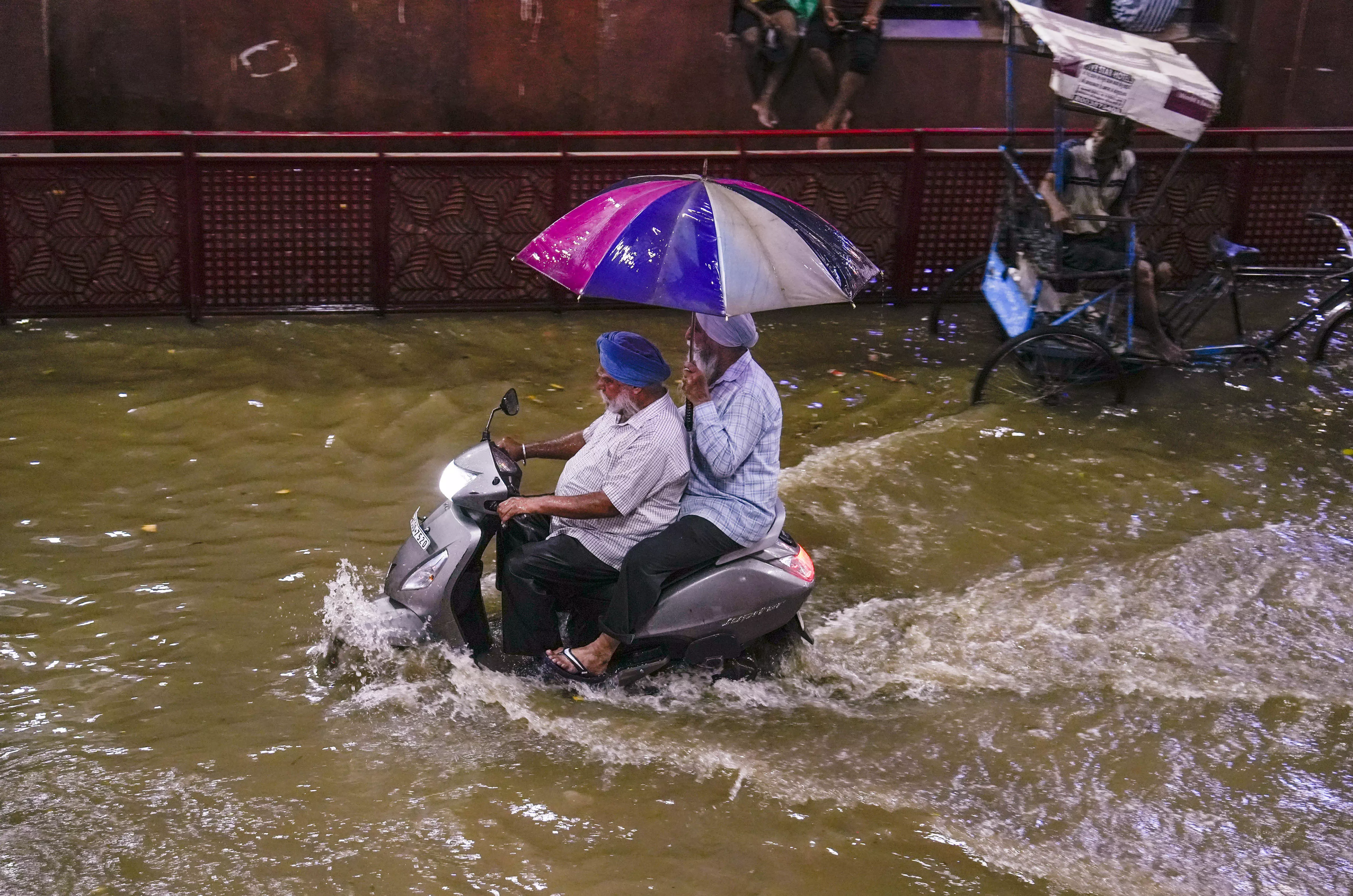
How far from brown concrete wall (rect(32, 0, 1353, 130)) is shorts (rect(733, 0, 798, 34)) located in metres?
0.16

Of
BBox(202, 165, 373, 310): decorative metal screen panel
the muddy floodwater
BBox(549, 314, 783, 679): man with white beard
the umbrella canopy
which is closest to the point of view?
the muddy floodwater

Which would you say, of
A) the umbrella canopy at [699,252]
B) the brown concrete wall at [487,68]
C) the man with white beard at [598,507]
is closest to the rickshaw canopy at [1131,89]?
the umbrella canopy at [699,252]

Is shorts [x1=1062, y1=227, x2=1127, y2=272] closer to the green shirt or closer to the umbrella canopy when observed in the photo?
the umbrella canopy

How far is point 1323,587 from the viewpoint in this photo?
607cm

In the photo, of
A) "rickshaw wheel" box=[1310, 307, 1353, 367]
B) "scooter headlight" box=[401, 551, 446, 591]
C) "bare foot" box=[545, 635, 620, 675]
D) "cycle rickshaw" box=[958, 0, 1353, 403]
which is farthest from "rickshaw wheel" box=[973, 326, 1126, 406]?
"scooter headlight" box=[401, 551, 446, 591]

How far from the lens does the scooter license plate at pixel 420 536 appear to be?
15.6 ft

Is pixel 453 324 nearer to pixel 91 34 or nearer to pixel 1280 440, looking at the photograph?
pixel 91 34

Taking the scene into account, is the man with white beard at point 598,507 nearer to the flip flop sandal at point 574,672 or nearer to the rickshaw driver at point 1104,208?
the flip flop sandal at point 574,672

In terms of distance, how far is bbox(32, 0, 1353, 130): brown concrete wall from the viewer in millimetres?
11172

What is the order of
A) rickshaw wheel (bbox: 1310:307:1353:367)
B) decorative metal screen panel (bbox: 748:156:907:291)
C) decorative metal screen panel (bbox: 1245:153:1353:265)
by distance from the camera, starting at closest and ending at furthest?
rickshaw wheel (bbox: 1310:307:1353:367), decorative metal screen panel (bbox: 748:156:907:291), decorative metal screen panel (bbox: 1245:153:1353:265)

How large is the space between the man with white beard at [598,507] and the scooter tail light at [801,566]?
507mm

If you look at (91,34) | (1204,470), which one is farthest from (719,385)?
(91,34)

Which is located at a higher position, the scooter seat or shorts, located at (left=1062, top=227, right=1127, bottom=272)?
shorts, located at (left=1062, top=227, right=1127, bottom=272)

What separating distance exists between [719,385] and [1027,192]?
539cm
